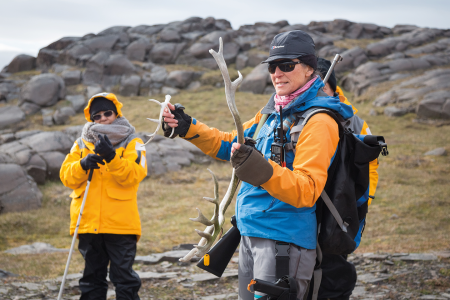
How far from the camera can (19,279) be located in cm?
599

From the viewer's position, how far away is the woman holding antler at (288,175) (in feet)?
7.44

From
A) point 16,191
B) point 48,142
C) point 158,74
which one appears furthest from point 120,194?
point 158,74

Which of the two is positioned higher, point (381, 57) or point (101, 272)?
point (381, 57)

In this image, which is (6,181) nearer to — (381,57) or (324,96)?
(324,96)

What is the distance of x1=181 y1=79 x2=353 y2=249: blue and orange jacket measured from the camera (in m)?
2.29

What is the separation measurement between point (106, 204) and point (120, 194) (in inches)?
7.2

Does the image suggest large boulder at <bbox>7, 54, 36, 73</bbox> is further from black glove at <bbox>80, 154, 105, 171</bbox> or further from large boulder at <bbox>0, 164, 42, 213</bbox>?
black glove at <bbox>80, 154, 105, 171</bbox>

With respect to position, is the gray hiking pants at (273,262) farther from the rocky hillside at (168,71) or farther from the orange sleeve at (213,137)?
the rocky hillside at (168,71)

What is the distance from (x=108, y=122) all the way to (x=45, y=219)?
706 cm

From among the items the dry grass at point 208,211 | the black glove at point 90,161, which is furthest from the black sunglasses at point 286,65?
the dry grass at point 208,211

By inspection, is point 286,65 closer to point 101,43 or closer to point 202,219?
point 202,219

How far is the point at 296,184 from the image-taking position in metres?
2.27

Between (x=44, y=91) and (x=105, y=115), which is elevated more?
(x=44, y=91)

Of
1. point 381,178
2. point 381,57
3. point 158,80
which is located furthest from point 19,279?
point 381,57
